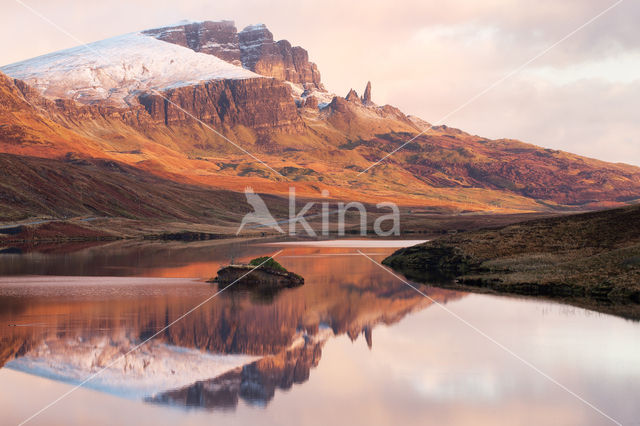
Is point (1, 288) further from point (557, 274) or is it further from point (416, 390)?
point (557, 274)

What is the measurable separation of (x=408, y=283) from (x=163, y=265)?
27807mm

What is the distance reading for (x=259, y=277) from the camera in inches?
1887

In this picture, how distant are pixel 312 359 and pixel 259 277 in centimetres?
2326

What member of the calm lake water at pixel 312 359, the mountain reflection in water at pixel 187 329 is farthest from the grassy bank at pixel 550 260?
the mountain reflection in water at pixel 187 329

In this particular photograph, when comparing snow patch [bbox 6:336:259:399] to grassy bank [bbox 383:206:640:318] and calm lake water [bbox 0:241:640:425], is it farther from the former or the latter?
grassy bank [bbox 383:206:640:318]

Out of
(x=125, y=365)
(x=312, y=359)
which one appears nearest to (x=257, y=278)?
(x=312, y=359)

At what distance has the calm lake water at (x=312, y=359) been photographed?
18.7 meters

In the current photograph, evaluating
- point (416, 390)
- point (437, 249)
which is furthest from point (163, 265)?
point (416, 390)

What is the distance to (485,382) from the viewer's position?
71.2 feet

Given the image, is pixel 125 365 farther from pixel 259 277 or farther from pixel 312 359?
pixel 259 277

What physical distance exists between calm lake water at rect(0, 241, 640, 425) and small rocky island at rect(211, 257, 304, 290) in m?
4.10

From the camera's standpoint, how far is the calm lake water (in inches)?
737

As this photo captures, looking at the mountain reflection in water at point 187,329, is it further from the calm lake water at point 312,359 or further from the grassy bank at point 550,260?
the grassy bank at point 550,260

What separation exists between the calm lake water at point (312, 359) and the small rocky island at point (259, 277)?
410 cm
